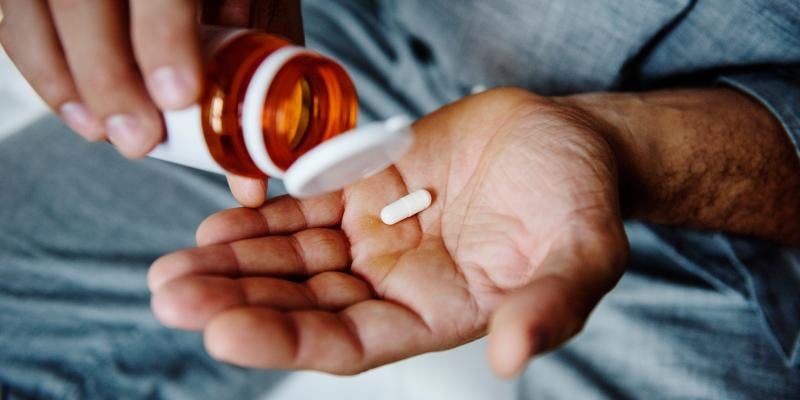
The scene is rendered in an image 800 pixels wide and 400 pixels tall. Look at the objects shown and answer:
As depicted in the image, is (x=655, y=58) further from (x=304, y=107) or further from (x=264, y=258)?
(x=264, y=258)

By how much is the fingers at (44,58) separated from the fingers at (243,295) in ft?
0.74

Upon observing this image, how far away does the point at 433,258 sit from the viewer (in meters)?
0.83

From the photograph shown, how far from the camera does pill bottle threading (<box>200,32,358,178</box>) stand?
72 centimetres

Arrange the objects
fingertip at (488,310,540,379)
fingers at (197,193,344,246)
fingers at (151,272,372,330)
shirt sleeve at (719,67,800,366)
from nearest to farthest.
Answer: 1. fingertip at (488,310,540,379)
2. fingers at (151,272,372,330)
3. fingers at (197,193,344,246)
4. shirt sleeve at (719,67,800,366)

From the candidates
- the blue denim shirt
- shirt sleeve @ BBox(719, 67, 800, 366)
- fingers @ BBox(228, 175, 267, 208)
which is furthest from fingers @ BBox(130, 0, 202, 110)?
shirt sleeve @ BBox(719, 67, 800, 366)

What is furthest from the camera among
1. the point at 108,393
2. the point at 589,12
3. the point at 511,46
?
the point at 511,46

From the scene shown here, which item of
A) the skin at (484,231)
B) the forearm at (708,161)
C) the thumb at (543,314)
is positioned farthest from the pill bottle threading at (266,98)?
the forearm at (708,161)

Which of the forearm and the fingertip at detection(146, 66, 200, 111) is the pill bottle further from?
the forearm

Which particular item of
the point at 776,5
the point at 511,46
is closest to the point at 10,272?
the point at 511,46

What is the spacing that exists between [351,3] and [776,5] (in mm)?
890

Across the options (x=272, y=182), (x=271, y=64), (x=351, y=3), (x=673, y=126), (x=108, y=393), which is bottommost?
(x=108, y=393)

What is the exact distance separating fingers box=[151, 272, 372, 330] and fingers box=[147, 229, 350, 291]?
0.03 metres

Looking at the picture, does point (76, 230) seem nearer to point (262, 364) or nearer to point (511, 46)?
point (262, 364)

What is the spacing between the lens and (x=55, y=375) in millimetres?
938
